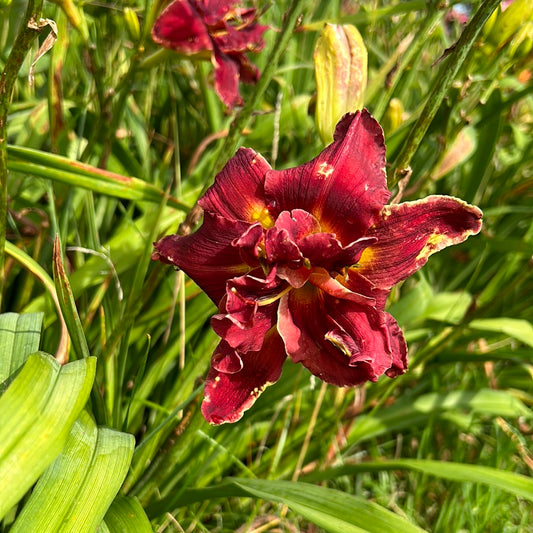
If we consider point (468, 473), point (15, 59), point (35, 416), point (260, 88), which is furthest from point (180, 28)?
point (468, 473)

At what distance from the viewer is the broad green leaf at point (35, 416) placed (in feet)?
1.77

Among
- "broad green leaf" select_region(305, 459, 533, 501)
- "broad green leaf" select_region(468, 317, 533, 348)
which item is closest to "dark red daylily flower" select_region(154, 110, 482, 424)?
"broad green leaf" select_region(305, 459, 533, 501)

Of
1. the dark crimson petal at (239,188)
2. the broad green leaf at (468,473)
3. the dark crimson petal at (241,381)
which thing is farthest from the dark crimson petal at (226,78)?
the broad green leaf at (468,473)

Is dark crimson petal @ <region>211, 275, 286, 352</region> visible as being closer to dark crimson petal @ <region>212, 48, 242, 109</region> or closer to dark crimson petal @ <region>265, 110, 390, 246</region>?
dark crimson petal @ <region>265, 110, 390, 246</region>

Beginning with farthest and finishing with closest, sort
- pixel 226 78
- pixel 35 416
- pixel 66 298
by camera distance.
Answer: pixel 226 78
pixel 66 298
pixel 35 416

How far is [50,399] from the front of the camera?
0.60 meters

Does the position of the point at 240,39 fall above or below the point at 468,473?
above

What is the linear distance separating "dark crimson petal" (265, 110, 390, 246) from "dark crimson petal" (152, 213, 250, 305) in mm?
63

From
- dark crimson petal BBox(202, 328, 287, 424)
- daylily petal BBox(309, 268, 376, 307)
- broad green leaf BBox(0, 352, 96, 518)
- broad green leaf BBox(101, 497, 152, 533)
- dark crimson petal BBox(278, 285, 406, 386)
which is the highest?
daylily petal BBox(309, 268, 376, 307)

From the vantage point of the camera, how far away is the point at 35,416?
1.90ft

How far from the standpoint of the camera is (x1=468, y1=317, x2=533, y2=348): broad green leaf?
1.14 m

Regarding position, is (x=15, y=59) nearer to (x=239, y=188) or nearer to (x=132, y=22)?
(x=239, y=188)

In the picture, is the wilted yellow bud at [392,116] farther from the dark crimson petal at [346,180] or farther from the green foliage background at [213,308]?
the dark crimson petal at [346,180]

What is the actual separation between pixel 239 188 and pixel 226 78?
0.43m
